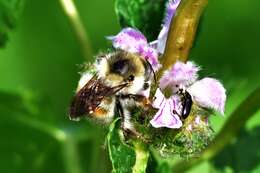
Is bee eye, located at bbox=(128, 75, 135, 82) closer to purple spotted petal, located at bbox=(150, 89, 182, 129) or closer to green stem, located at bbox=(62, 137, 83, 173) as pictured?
purple spotted petal, located at bbox=(150, 89, 182, 129)

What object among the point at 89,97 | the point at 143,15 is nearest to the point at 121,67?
the point at 89,97

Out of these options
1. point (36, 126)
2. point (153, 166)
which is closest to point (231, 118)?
point (153, 166)

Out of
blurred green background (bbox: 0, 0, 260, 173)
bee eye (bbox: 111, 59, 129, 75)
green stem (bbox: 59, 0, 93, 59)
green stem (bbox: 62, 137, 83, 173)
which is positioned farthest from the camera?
blurred green background (bbox: 0, 0, 260, 173)

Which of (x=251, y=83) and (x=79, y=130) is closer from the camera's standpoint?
(x=79, y=130)

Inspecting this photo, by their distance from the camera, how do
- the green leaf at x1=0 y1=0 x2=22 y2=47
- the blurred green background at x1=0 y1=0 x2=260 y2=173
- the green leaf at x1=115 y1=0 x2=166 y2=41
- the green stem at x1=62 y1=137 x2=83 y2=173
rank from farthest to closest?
the blurred green background at x1=0 y1=0 x2=260 y2=173, the green stem at x1=62 y1=137 x2=83 y2=173, the green leaf at x1=0 y1=0 x2=22 y2=47, the green leaf at x1=115 y1=0 x2=166 y2=41

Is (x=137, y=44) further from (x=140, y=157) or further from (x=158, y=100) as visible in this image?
(x=140, y=157)

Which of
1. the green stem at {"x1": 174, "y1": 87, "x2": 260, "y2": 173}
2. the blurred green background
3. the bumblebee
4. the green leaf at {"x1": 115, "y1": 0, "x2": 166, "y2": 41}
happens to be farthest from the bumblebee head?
the blurred green background

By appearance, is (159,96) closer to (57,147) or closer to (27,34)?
(57,147)

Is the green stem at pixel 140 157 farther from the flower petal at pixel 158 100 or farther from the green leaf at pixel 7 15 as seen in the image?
the green leaf at pixel 7 15
